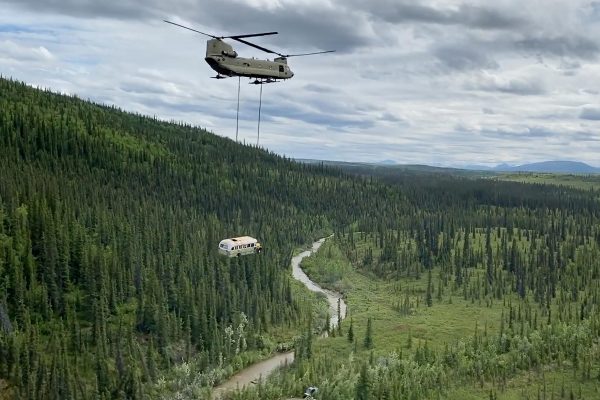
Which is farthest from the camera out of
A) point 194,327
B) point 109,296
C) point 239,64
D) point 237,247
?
point 237,247

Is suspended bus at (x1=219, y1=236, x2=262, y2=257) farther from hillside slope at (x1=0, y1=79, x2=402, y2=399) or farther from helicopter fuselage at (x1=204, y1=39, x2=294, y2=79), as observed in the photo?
helicopter fuselage at (x1=204, y1=39, x2=294, y2=79)

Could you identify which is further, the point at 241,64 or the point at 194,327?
the point at 194,327

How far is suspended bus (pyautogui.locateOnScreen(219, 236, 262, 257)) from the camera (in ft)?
507

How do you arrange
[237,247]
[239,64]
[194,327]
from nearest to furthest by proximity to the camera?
1. [239,64]
2. [194,327]
3. [237,247]

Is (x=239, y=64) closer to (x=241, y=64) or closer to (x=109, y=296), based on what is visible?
(x=241, y=64)

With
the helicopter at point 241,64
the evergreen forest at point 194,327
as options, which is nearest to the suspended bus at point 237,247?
the evergreen forest at point 194,327

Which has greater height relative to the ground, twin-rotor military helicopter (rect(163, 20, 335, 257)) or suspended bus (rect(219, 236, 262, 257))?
twin-rotor military helicopter (rect(163, 20, 335, 257))

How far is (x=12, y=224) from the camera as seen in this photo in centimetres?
13362

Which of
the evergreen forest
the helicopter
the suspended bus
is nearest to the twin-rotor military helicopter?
the helicopter

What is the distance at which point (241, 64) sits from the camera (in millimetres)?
60906

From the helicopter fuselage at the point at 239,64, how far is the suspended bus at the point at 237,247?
9323 centimetres

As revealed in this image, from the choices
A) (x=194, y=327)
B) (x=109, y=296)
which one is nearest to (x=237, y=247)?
(x=194, y=327)

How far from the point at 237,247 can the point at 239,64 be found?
98789 millimetres

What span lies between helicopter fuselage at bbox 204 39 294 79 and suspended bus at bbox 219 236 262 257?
93232 mm
